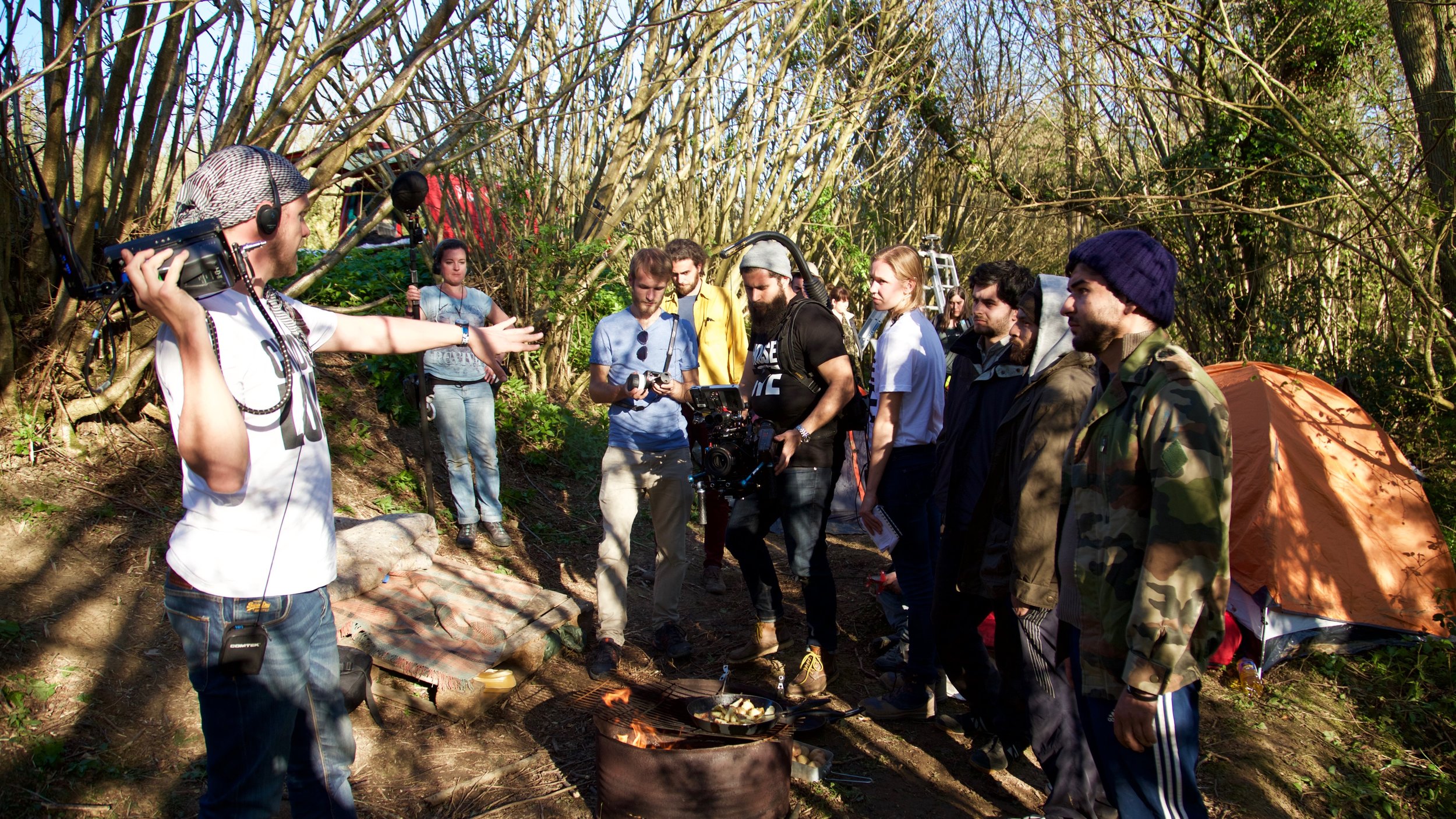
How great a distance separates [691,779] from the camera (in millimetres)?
2953

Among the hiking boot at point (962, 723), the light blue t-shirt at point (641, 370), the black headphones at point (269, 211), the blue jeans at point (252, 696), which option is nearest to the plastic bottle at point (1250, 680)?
the hiking boot at point (962, 723)

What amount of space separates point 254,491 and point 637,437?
2.54 meters

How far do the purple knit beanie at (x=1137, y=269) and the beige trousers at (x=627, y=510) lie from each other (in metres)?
2.62

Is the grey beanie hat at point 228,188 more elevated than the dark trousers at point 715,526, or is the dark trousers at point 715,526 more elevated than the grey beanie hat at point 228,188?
the grey beanie hat at point 228,188

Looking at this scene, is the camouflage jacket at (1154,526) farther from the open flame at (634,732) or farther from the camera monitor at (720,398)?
the camera monitor at (720,398)

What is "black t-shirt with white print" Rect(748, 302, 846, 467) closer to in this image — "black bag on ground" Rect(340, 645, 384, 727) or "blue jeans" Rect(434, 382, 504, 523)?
"black bag on ground" Rect(340, 645, 384, 727)

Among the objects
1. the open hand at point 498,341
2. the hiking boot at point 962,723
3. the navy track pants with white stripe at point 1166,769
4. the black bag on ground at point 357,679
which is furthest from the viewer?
the hiking boot at point 962,723

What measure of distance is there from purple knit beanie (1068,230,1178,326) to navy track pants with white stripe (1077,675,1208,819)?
37.1 inches

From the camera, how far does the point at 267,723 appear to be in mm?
2098

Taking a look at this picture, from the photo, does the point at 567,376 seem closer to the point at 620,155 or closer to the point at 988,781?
the point at 620,155

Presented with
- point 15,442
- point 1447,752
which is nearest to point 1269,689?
point 1447,752

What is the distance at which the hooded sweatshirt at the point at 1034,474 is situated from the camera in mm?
2988

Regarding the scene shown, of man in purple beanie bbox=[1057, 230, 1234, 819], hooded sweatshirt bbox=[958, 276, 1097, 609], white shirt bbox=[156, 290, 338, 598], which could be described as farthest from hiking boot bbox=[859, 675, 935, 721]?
white shirt bbox=[156, 290, 338, 598]

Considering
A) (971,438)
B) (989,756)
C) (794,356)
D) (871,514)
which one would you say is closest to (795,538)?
(871,514)
